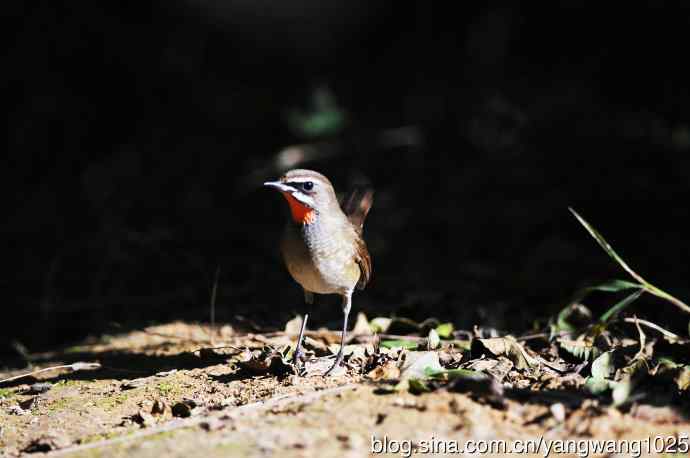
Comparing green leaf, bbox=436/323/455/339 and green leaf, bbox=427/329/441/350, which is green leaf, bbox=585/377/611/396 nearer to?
green leaf, bbox=427/329/441/350

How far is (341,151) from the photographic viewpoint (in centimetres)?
1121

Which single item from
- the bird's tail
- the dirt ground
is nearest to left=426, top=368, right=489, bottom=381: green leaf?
the dirt ground

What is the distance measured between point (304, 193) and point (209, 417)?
77.1 inches

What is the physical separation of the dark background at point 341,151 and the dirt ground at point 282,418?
1.84m

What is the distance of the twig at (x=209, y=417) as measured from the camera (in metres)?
4.10

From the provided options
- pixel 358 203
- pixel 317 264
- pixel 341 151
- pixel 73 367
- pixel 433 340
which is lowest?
pixel 73 367

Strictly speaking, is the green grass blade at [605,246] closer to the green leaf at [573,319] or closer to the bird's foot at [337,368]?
the green leaf at [573,319]

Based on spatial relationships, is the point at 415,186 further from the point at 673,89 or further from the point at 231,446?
the point at 231,446

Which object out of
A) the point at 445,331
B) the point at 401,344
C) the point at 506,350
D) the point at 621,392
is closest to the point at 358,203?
the point at 445,331

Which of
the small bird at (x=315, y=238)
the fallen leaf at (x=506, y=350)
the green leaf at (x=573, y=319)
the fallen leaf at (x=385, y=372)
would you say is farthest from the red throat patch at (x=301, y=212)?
the green leaf at (x=573, y=319)

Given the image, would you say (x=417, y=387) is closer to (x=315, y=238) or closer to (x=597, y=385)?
(x=597, y=385)

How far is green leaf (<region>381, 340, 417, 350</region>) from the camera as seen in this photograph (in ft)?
18.4

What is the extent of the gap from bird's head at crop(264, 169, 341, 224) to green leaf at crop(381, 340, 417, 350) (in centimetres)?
107

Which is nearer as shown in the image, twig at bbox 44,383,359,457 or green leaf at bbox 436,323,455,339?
twig at bbox 44,383,359,457
